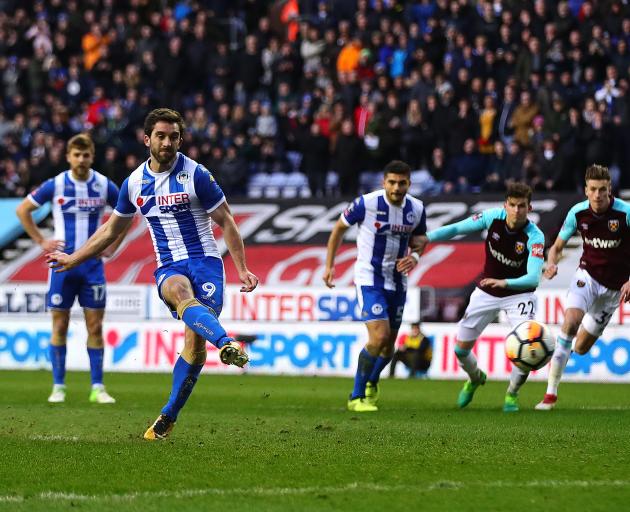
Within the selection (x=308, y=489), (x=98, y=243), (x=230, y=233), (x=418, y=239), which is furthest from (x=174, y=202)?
(x=418, y=239)

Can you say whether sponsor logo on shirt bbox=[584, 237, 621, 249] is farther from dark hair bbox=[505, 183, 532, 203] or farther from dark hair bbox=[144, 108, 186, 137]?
dark hair bbox=[144, 108, 186, 137]

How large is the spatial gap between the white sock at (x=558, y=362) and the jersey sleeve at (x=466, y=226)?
56.6 inches

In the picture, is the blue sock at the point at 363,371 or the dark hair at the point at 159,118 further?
the blue sock at the point at 363,371

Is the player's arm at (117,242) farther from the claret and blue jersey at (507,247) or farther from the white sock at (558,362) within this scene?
the white sock at (558,362)

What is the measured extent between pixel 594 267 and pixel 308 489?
267 inches

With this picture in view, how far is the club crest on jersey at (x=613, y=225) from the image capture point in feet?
41.7

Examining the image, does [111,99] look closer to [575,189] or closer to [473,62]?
[473,62]

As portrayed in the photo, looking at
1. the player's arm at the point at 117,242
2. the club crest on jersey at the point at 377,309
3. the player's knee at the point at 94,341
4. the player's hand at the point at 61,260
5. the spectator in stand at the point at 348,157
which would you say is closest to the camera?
the player's hand at the point at 61,260

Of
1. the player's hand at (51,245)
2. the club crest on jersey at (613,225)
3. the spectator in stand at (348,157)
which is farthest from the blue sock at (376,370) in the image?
the spectator in stand at (348,157)

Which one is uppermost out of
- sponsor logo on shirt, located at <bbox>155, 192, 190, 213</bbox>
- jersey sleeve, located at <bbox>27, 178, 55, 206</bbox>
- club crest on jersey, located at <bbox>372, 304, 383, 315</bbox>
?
sponsor logo on shirt, located at <bbox>155, 192, 190, 213</bbox>

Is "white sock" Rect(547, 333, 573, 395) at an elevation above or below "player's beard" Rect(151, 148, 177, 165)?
below

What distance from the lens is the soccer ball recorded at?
11828 millimetres

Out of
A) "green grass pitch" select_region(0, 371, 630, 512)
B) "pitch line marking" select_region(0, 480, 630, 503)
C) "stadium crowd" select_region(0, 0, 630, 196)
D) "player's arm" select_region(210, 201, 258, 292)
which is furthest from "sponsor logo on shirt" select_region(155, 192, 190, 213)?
"stadium crowd" select_region(0, 0, 630, 196)

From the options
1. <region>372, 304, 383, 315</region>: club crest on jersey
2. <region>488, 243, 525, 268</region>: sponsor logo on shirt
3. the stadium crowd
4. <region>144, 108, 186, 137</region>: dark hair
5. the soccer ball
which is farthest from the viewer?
the stadium crowd
